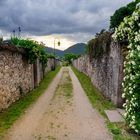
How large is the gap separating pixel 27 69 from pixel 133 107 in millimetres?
11665

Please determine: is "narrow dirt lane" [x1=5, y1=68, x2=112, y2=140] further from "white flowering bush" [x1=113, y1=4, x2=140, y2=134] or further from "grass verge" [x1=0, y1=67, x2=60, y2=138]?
"white flowering bush" [x1=113, y1=4, x2=140, y2=134]

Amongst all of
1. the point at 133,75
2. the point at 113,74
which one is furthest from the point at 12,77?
the point at 133,75

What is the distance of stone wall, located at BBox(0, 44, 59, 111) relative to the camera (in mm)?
13438

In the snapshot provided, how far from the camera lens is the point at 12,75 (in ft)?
50.1

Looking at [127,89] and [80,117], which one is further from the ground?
[127,89]

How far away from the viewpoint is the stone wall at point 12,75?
13.4 m

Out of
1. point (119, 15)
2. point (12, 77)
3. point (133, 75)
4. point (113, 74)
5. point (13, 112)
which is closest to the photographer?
point (133, 75)

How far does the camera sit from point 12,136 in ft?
30.7

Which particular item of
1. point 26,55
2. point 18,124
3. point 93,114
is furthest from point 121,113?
point 26,55

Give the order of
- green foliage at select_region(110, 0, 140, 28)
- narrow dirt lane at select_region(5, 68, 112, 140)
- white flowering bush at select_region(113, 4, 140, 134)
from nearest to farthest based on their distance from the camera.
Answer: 1. white flowering bush at select_region(113, 4, 140, 134)
2. narrow dirt lane at select_region(5, 68, 112, 140)
3. green foliage at select_region(110, 0, 140, 28)

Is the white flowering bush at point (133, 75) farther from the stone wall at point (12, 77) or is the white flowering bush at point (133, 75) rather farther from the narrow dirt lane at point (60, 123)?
the stone wall at point (12, 77)

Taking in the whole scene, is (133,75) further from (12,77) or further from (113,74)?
(12,77)

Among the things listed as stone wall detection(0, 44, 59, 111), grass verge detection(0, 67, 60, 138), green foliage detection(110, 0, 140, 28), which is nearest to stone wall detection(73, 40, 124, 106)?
grass verge detection(0, 67, 60, 138)

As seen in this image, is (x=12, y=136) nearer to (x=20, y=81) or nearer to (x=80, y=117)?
(x=80, y=117)
